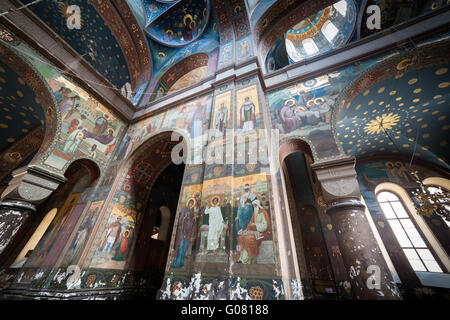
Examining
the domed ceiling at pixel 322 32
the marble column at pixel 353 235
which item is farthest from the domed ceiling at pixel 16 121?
the domed ceiling at pixel 322 32

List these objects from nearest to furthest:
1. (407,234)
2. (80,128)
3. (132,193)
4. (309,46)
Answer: (80,128), (132,193), (407,234), (309,46)

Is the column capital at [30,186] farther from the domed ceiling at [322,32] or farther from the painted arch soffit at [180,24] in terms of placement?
the domed ceiling at [322,32]

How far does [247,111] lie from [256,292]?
12.5 ft

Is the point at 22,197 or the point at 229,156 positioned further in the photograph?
the point at 22,197

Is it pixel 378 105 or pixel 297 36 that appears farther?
pixel 297 36

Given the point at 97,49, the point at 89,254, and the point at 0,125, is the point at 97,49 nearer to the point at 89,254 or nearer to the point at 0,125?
the point at 0,125

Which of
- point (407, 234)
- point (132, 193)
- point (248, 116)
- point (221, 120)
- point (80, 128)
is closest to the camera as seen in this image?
point (248, 116)

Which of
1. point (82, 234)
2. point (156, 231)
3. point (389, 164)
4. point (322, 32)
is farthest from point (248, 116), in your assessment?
point (322, 32)

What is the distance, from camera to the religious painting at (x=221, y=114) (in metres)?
4.51

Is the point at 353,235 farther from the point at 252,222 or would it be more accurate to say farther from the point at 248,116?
the point at 248,116

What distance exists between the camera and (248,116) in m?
4.45
